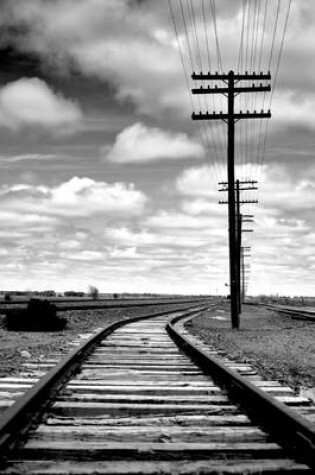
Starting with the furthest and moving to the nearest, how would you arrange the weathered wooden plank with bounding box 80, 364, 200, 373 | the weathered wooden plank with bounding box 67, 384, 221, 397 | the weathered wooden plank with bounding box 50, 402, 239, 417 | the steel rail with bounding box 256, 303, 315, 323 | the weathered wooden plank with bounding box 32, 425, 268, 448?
the steel rail with bounding box 256, 303, 315, 323
the weathered wooden plank with bounding box 80, 364, 200, 373
the weathered wooden plank with bounding box 67, 384, 221, 397
the weathered wooden plank with bounding box 50, 402, 239, 417
the weathered wooden plank with bounding box 32, 425, 268, 448

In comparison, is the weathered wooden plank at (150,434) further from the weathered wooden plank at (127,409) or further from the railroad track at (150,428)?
the weathered wooden plank at (127,409)

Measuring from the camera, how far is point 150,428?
4230mm

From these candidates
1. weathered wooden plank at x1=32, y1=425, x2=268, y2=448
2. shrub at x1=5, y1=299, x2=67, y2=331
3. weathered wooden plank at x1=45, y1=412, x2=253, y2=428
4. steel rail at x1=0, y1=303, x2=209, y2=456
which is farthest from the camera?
shrub at x1=5, y1=299, x2=67, y2=331

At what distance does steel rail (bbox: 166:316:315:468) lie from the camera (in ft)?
11.8

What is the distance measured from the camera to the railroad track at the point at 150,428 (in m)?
3.40

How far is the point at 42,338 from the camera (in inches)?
535

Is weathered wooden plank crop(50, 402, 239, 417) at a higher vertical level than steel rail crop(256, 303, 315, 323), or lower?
higher

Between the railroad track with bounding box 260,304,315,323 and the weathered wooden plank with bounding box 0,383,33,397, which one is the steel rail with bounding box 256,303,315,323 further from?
the weathered wooden plank with bounding box 0,383,33,397

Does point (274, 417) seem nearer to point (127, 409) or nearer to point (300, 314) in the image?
point (127, 409)

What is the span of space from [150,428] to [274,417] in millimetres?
1034

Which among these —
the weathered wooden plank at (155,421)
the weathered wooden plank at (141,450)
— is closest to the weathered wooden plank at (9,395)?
the weathered wooden plank at (155,421)

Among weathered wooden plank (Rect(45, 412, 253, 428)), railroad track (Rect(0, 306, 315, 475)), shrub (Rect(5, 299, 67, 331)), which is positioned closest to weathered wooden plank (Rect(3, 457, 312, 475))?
railroad track (Rect(0, 306, 315, 475))

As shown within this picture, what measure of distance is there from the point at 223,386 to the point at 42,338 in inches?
334

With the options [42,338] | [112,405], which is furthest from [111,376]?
[42,338]
